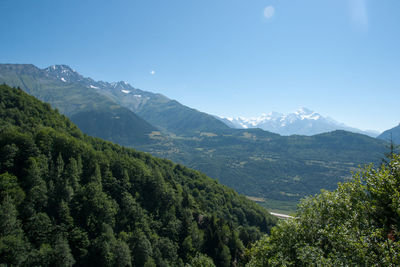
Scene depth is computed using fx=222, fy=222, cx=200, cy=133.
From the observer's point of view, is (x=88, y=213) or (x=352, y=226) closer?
(x=352, y=226)

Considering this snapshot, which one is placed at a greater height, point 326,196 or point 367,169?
point 367,169

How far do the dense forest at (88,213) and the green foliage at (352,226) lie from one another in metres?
36.8

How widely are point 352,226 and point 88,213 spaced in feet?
221

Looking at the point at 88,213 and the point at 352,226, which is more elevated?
the point at 352,226

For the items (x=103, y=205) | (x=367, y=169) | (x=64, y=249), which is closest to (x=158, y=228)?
(x=103, y=205)

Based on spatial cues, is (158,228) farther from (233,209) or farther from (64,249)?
(233,209)

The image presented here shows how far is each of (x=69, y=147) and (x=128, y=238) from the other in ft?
133

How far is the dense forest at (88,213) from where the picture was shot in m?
53.5

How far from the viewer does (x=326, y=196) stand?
32.9m

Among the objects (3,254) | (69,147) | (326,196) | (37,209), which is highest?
(326,196)

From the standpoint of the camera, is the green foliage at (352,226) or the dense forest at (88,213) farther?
the dense forest at (88,213)

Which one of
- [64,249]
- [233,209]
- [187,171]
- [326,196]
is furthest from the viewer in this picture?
[187,171]

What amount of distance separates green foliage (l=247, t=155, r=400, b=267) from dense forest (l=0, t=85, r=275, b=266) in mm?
36823

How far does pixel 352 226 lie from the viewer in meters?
24.6
